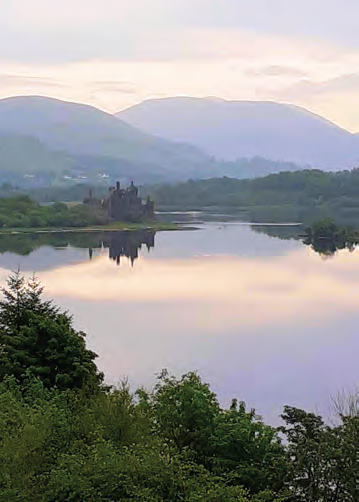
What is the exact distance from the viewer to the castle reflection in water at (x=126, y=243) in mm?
41719

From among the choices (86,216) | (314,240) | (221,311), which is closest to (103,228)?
(86,216)

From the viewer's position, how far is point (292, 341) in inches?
784

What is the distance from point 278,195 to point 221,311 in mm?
72078

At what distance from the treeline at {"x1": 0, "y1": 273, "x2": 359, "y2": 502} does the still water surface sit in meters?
4.71

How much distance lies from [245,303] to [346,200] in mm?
62199

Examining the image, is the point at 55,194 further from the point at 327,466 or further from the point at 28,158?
the point at 327,466

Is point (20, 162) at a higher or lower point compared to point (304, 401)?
higher

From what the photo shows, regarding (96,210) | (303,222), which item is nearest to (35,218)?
(96,210)

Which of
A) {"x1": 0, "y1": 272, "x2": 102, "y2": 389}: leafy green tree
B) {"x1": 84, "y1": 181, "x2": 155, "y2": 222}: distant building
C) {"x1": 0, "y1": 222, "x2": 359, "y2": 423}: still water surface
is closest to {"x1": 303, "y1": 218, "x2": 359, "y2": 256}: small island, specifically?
{"x1": 0, "y1": 222, "x2": 359, "y2": 423}: still water surface

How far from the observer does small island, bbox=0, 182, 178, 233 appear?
196ft

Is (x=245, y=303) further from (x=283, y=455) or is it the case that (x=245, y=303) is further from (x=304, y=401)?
(x=283, y=455)

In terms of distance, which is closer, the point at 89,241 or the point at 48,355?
the point at 48,355

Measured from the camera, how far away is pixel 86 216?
206ft

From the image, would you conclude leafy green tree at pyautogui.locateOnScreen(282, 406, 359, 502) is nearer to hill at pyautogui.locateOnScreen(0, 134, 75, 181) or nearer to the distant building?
the distant building
